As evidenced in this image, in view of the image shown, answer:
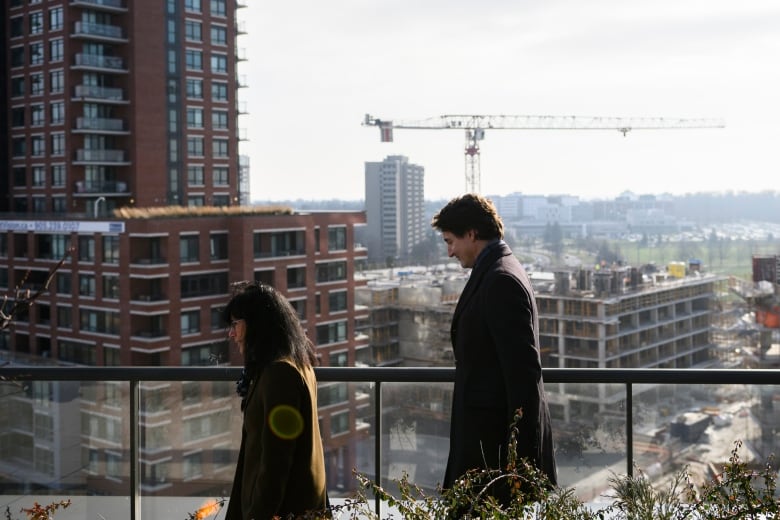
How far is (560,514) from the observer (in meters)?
1.60

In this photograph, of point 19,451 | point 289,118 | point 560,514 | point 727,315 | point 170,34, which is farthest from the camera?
point 289,118

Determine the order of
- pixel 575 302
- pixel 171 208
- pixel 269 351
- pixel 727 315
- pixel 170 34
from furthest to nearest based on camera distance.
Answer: pixel 727 315
pixel 575 302
pixel 170 34
pixel 171 208
pixel 269 351

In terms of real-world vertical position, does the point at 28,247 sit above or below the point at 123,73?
below

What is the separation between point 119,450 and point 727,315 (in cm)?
7875

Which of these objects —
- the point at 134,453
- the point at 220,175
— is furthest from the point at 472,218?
the point at 220,175

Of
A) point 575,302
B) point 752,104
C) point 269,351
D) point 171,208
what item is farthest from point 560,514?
point 752,104

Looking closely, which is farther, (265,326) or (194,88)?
(194,88)

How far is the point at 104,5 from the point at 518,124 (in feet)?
184

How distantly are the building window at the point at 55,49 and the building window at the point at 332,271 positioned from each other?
21311 millimetres

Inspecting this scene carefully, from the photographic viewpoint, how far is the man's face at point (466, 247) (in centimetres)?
247

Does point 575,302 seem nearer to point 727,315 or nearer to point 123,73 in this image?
point 727,315

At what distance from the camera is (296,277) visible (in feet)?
199

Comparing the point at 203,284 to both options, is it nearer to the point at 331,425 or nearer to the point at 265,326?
the point at 331,425

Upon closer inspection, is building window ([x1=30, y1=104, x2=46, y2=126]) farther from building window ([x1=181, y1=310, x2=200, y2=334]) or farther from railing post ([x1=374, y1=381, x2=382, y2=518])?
railing post ([x1=374, y1=381, x2=382, y2=518])
